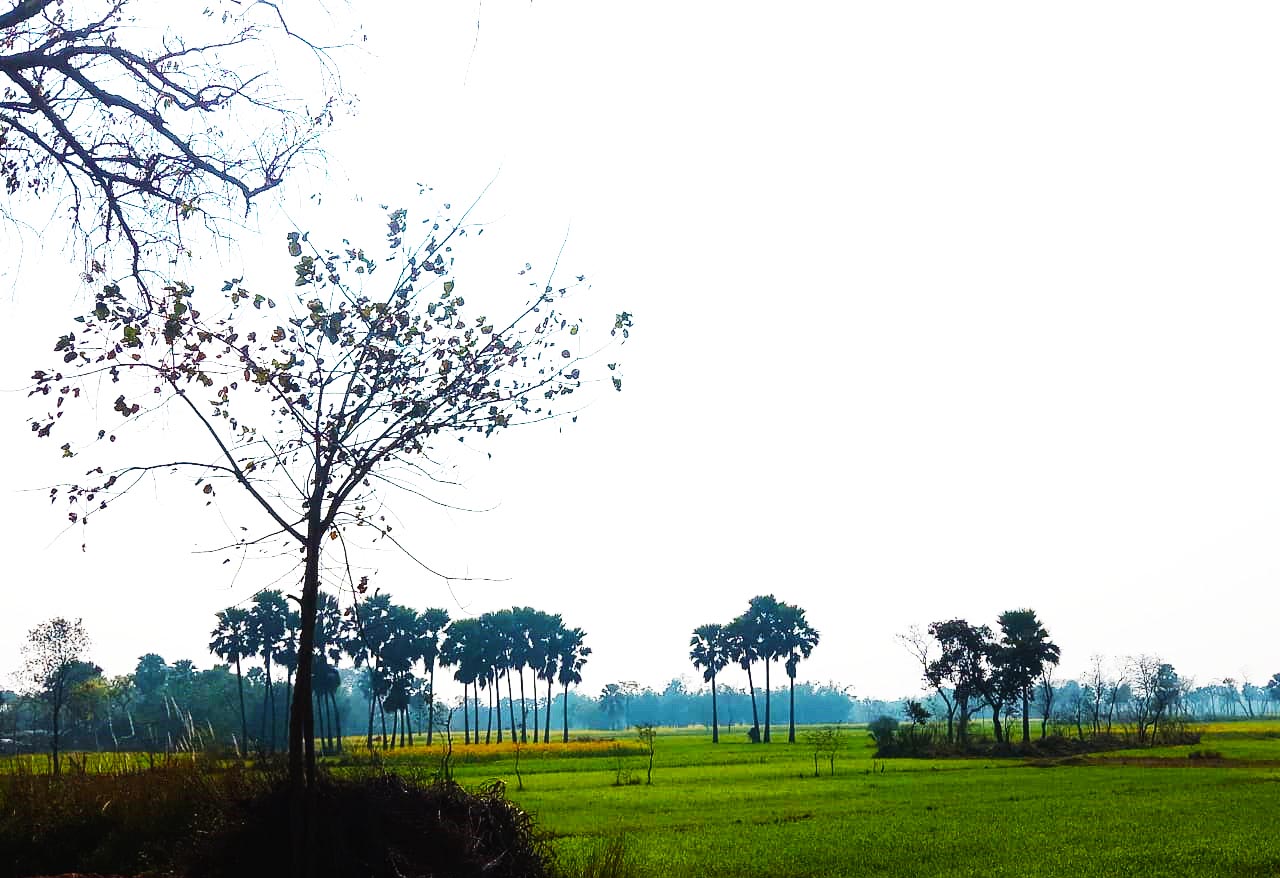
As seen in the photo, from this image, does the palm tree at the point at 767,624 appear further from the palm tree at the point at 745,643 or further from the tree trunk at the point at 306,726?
the tree trunk at the point at 306,726

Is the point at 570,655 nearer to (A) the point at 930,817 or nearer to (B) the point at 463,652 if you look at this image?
(B) the point at 463,652

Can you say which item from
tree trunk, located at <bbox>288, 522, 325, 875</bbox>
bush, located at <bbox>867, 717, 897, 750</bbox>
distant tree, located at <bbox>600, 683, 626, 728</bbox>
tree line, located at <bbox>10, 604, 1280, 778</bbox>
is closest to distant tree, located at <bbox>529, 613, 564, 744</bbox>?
tree line, located at <bbox>10, 604, 1280, 778</bbox>

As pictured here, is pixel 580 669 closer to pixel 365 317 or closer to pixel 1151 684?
pixel 1151 684

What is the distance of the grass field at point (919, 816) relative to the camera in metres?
17.5

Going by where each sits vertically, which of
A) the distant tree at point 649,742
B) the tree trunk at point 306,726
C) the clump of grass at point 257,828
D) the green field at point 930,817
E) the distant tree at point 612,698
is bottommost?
the distant tree at point 612,698

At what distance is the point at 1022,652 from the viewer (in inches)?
2608

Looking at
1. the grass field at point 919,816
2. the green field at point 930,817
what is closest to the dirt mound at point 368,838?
the grass field at point 919,816

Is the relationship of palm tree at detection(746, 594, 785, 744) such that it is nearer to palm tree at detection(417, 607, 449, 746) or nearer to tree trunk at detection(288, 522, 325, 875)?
palm tree at detection(417, 607, 449, 746)

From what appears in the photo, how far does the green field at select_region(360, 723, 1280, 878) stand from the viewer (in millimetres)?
17797

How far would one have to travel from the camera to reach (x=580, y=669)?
303ft

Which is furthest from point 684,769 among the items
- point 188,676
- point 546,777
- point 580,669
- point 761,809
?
point 188,676

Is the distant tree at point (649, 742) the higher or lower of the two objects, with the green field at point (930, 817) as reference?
lower

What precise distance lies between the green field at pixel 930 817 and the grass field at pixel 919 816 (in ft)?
0.19

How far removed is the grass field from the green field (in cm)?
6
